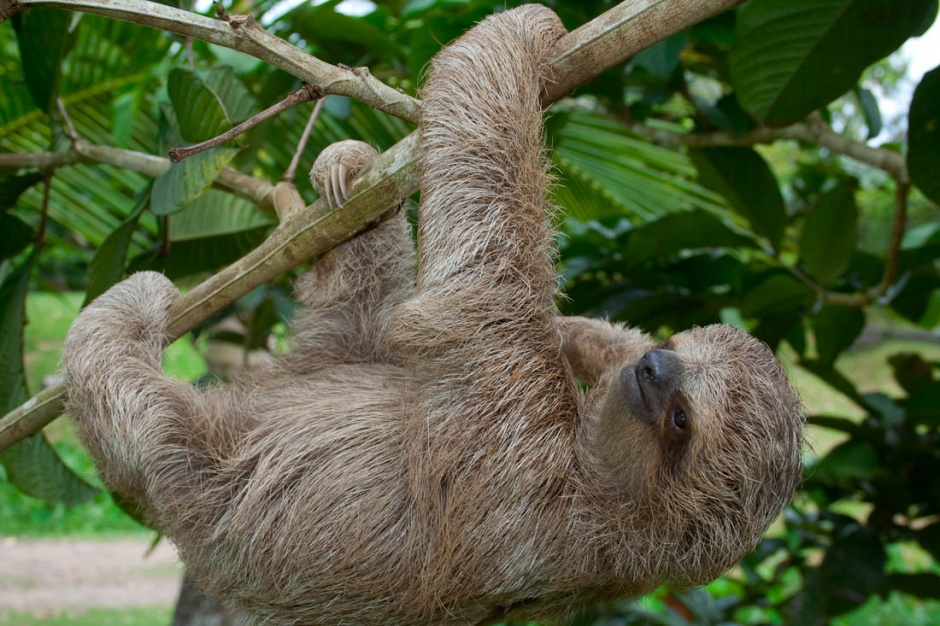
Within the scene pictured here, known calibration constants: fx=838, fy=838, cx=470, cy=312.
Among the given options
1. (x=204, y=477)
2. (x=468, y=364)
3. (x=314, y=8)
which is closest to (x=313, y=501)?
(x=204, y=477)

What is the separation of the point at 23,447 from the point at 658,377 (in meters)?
3.45

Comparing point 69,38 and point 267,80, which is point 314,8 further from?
point 69,38

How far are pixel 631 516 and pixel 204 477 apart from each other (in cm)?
192

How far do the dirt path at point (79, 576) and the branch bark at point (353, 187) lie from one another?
36.8 ft

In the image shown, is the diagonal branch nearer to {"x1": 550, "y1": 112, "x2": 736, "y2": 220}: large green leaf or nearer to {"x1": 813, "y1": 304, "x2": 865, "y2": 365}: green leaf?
{"x1": 550, "y1": 112, "x2": 736, "y2": 220}: large green leaf

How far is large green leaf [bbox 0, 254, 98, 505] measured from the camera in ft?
15.1

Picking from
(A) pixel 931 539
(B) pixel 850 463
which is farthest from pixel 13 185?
(A) pixel 931 539

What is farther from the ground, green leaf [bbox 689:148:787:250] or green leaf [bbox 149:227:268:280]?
green leaf [bbox 149:227:268:280]

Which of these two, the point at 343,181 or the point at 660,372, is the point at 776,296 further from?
the point at 343,181

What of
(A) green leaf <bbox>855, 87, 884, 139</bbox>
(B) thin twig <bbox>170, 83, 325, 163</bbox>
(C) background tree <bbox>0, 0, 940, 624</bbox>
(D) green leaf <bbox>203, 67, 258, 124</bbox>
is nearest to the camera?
(B) thin twig <bbox>170, 83, 325, 163</bbox>

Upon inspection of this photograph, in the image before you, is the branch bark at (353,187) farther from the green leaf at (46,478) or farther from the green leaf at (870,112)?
the green leaf at (870,112)

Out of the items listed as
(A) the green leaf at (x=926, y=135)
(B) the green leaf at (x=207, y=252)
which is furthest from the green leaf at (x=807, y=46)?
(B) the green leaf at (x=207, y=252)

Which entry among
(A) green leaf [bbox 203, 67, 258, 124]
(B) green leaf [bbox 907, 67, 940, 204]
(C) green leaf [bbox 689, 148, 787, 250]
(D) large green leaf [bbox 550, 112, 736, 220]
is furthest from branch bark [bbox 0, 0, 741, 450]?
(D) large green leaf [bbox 550, 112, 736, 220]

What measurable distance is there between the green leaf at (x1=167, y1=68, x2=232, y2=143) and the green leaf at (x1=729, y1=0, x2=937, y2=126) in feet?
8.76
